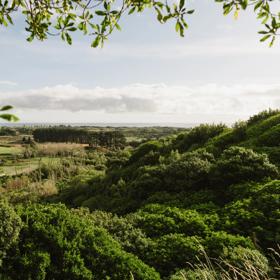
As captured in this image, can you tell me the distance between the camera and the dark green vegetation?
4.73 metres

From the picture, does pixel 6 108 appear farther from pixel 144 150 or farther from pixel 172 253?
pixel 144 150

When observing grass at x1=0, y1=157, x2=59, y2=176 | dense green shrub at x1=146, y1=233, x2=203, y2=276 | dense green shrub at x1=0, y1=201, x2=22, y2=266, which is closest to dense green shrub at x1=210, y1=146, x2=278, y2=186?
dense green shrub at x1=146, y1=233, x2=203, y2=276

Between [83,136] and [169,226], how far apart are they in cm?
5374

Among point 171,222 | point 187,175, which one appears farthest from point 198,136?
point 171,222

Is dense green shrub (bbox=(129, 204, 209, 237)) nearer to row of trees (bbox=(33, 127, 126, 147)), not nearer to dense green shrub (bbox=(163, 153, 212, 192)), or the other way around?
dense green shrub (bbox=(163, 153, 212, 192))

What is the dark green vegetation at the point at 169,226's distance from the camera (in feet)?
15.5

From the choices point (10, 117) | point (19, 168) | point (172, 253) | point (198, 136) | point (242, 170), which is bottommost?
point (19, 168)

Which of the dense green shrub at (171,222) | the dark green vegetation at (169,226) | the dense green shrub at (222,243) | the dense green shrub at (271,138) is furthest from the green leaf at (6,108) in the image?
the dense green shrub at (271,138)

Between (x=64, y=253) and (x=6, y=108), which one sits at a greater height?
(x=6, y=108)

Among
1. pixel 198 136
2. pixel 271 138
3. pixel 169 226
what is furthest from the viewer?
pixel 198 136

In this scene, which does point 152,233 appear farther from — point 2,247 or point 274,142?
point 274,142

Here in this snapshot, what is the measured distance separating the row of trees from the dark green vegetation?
35.5m

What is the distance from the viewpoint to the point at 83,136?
5959 centimetres

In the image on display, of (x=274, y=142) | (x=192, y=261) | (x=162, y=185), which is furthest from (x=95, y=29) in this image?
(x=274, y=142)
